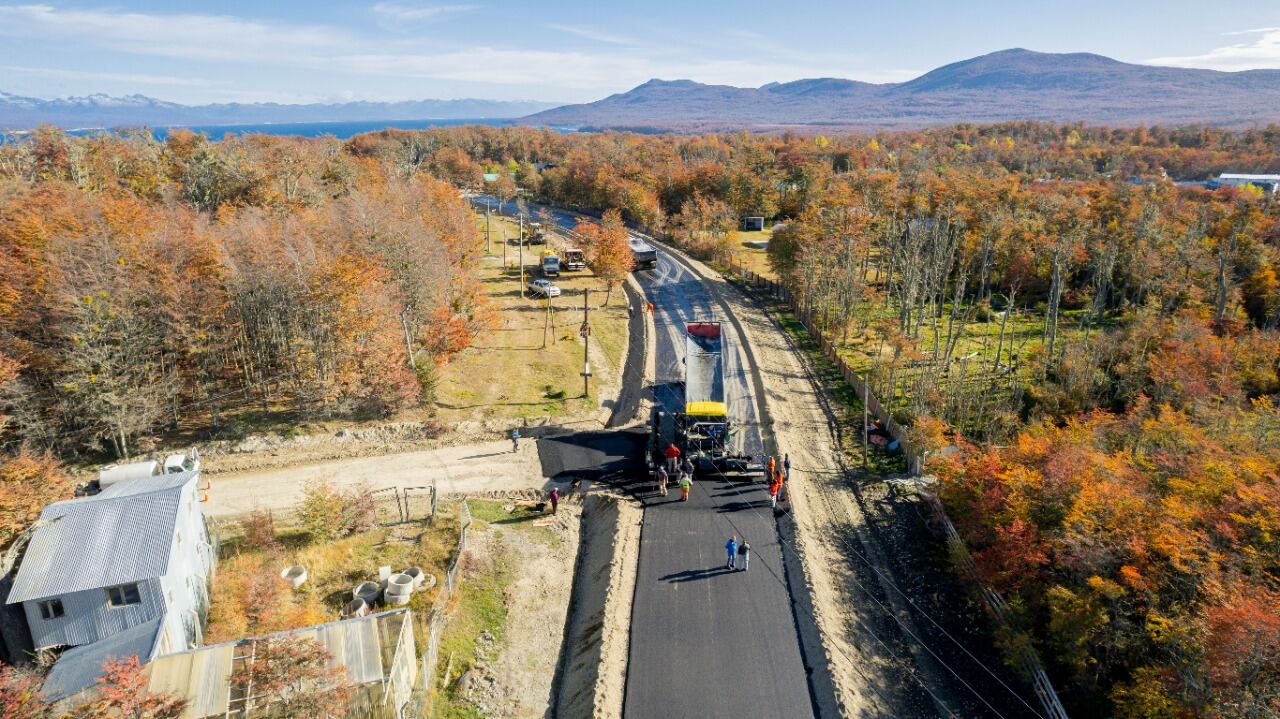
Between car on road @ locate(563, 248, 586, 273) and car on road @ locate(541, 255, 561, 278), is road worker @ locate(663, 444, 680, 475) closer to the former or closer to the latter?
car on road @ locate(541, 255, 561, 278)

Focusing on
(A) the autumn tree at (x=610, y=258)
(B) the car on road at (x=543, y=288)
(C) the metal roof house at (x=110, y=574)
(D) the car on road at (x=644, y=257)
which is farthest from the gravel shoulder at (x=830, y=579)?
(D) the car on road at (x=644, y=257)

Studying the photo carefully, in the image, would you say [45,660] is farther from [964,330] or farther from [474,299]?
[964,330]

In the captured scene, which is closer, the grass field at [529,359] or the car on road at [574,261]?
the grass field at [529,359]

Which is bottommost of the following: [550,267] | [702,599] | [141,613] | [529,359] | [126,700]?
[702,599]

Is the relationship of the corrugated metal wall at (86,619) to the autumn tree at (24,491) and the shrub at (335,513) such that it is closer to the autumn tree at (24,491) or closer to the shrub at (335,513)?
the autumn tree at (24,491)

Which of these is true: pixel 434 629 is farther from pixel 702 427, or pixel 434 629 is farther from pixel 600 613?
pixel 702 427

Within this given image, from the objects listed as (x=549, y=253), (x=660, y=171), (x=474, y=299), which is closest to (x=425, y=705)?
(x=474, y=299)

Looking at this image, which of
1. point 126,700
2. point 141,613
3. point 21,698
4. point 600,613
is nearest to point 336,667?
point 126,700
